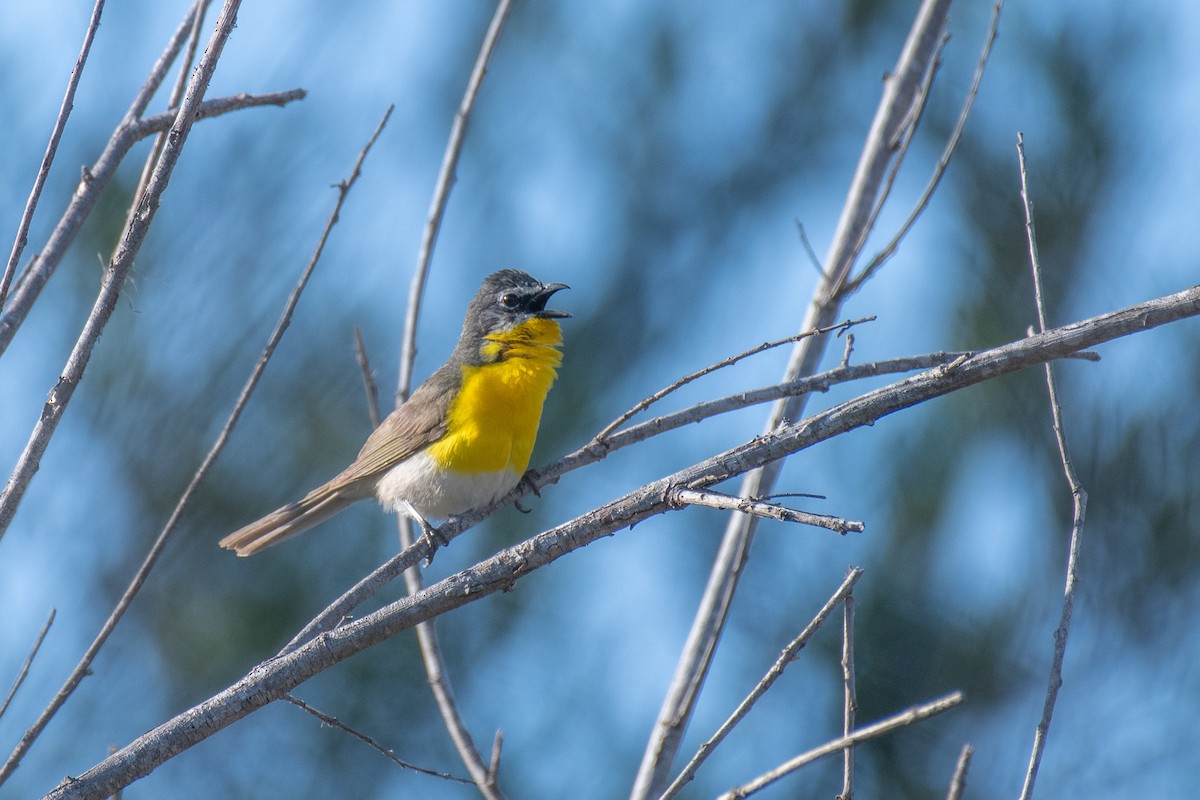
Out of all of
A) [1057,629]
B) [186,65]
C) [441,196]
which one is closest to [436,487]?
[441,196]

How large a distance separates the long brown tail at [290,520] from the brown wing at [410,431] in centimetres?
9

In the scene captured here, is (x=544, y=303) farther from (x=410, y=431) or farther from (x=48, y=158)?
(x=48, y=158)

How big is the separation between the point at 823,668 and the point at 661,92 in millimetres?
3888

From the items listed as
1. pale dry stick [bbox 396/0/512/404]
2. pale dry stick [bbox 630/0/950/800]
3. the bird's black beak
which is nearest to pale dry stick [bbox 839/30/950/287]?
pale dry stick [bbox 630/0/950/800]

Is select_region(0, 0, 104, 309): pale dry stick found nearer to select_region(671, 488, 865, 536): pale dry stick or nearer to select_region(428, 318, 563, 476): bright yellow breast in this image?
select_region(671, 488, 865, 536): pale dry stick

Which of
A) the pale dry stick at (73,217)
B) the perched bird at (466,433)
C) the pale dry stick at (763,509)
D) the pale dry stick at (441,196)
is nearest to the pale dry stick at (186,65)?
the pale dry stick at (73,217)

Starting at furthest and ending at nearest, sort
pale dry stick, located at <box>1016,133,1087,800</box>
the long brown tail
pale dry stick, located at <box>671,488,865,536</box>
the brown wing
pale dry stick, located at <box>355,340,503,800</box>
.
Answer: the brown wing < the long brown tail < pale dry stick, located at <box>355,340,503,800</box> < pale dry stick, located at <box>1016,133,1087,800</box> < pale dry stick, located at <box>671,488,865,536</box>

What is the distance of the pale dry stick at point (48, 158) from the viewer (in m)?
2.31

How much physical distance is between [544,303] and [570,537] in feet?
12.3

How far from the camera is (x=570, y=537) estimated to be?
248cm

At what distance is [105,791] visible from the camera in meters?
2.19

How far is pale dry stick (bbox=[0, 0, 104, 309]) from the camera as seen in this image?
7.58 ft

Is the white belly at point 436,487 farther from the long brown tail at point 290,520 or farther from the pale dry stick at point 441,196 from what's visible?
the pale dry stick at point 441,196

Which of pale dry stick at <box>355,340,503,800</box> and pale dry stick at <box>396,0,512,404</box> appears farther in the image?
pale dry stick at <box>396,0,512,404</box>
